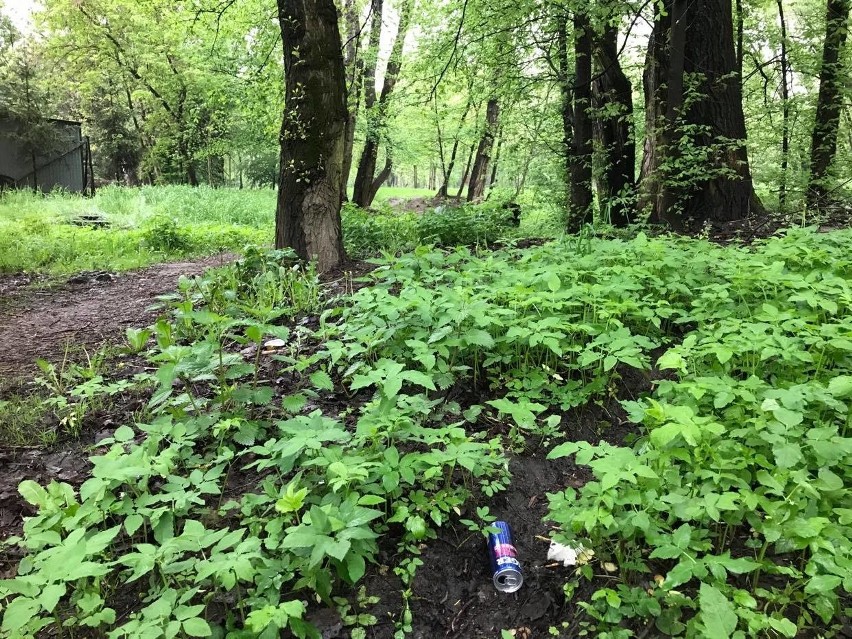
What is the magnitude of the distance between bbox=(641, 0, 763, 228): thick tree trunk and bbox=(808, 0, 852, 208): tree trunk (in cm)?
358

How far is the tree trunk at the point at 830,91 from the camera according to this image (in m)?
8.96

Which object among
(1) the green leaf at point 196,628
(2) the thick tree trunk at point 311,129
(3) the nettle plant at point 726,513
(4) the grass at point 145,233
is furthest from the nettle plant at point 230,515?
(4) the grass at point 145,233

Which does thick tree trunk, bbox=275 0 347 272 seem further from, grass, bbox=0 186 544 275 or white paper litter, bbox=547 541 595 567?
white paper litter, bbox=547 541 595 567

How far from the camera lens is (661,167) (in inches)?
241

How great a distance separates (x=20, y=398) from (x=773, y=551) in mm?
4247

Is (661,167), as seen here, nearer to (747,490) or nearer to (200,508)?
(747,490)

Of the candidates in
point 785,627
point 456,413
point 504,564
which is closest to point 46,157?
point 456,413

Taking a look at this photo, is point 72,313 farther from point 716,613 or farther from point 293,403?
point 716,613

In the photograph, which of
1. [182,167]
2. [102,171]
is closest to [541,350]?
[182,167]

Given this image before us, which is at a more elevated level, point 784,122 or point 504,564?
point 784,122

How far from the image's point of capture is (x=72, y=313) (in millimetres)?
5504

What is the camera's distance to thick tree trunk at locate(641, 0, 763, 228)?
627 centimetres

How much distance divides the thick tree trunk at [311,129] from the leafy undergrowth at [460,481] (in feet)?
8.39

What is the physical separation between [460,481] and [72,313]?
512 centimetres
